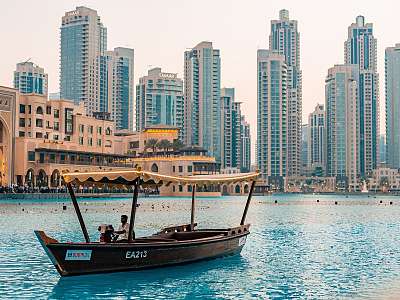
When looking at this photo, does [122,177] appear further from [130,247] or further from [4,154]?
[4,154]

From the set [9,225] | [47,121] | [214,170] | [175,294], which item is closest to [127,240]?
[175,294]

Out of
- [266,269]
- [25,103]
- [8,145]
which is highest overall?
[25,103]

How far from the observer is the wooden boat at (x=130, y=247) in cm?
2352

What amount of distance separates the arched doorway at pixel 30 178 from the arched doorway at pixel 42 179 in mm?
1089

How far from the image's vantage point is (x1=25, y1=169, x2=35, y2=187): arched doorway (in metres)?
138

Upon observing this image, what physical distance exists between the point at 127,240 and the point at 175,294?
161 inches

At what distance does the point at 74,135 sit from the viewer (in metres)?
153

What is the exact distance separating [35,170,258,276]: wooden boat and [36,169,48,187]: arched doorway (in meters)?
113

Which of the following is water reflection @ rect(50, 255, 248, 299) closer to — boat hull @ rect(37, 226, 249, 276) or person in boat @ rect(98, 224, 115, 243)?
boat hull @ rect(37, 226, 249, 276)

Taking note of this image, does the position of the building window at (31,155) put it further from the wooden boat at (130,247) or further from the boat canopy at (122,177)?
the boat canopy at (122,177)

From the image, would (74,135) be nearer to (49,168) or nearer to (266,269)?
(49,168)

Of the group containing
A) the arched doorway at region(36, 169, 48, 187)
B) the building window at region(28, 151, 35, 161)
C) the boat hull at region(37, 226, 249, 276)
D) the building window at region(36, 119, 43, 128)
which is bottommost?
the boat hull at region(37, 226, 249, 276)

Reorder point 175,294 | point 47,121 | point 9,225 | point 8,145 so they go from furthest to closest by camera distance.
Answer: point 47,121 < point 8,145 < point 9,225 < point 175,294

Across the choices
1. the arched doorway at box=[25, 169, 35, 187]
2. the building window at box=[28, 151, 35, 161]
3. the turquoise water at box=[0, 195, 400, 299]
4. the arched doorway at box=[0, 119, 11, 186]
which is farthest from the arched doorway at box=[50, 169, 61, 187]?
the turquoise water at box=[0, 195, 400, 299]
